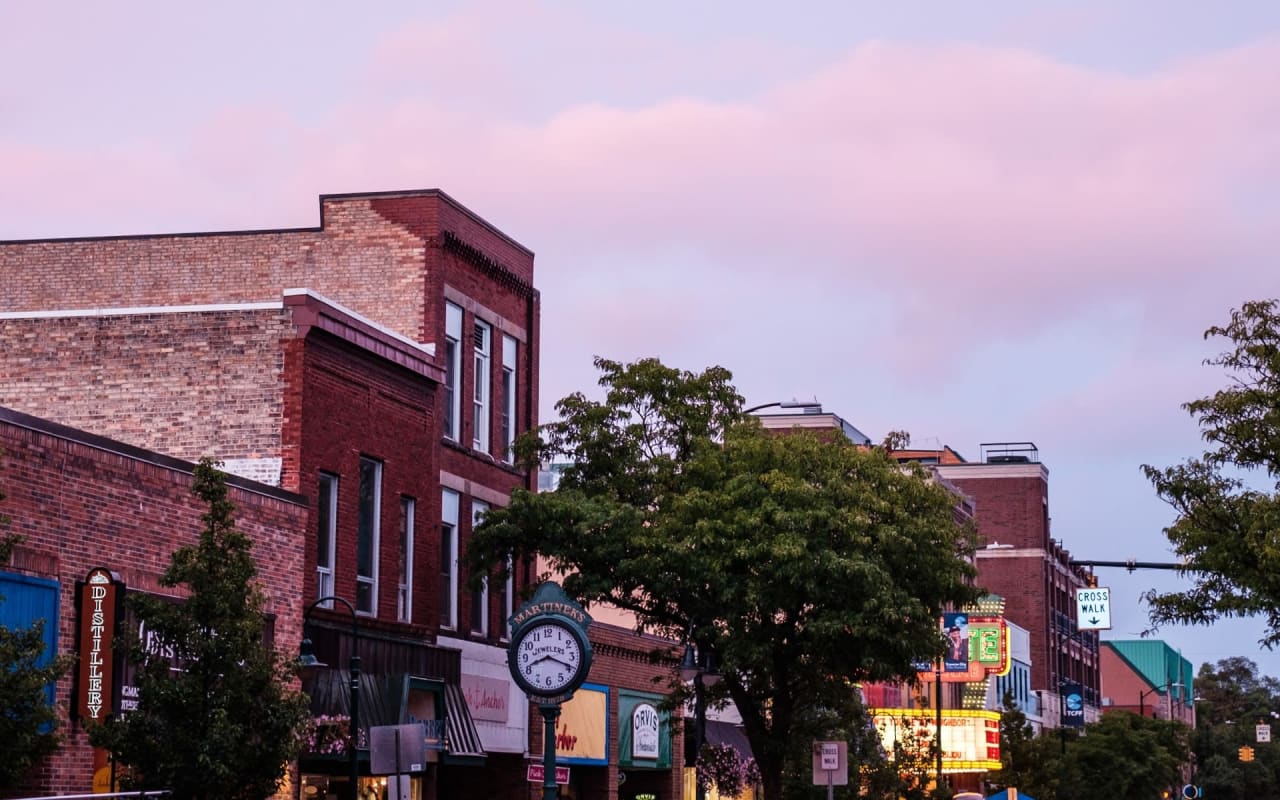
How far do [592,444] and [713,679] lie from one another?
211 inches

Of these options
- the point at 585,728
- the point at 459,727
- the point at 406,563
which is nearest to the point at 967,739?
the point at 585,728

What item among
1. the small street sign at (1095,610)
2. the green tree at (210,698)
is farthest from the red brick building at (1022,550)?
the green tree at (210,698)

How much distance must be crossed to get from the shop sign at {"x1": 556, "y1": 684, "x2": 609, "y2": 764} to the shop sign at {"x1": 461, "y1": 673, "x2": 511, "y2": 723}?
1776 millimetres

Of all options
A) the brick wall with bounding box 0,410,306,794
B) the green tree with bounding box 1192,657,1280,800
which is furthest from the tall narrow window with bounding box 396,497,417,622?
the green tree with bounding box 1192,657,1280,800

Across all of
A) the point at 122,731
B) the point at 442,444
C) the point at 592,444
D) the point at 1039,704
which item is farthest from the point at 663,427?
the point at 1039,704

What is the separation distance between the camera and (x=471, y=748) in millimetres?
37500

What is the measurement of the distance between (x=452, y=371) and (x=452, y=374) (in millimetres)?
72

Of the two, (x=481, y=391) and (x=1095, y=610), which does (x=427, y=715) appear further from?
(x=1095, y=610)

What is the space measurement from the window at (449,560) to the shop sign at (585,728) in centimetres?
428

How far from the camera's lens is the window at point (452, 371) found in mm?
40263

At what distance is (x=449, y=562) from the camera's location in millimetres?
40188

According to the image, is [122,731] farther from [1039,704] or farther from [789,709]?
[1039,704]

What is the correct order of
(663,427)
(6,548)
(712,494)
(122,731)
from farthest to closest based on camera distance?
(663,427) < (712,494) < (122,731) < (6,548)

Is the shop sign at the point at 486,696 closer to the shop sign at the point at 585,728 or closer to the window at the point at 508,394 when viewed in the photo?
the shop sign at the point at 585,728
